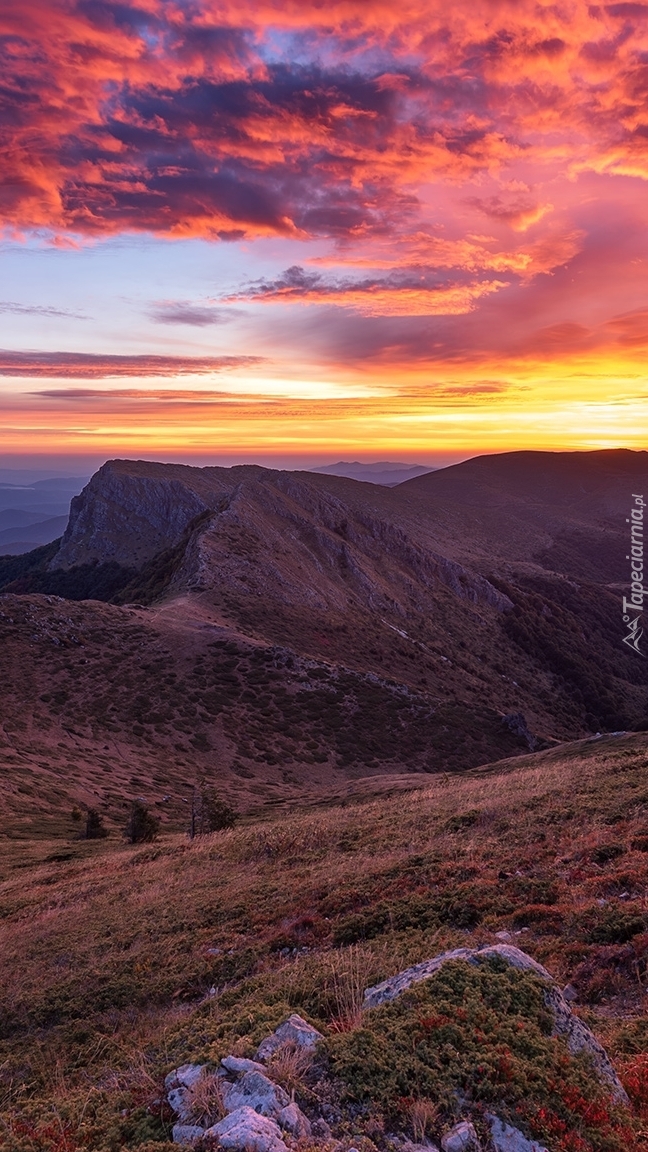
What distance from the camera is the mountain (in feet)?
142

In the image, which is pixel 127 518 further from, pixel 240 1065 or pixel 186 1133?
pixel 186 1133

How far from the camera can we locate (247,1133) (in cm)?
393

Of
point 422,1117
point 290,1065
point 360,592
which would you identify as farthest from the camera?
point 360,592

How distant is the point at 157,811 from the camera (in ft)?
107

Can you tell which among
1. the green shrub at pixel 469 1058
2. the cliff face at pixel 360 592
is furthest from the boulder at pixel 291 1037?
Result: the cliff face at pixel 360 592

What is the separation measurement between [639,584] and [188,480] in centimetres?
11841

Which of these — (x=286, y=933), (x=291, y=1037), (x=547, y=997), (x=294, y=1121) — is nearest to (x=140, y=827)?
(x=286, y=933)

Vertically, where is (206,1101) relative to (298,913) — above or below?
above

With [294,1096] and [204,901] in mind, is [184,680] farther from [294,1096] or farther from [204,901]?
[294,1096]

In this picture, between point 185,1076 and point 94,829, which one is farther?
point 94,829

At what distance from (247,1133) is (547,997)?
3145 mm

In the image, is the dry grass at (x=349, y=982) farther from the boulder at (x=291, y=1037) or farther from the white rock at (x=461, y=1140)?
the white rock at (x=461, y=1140)

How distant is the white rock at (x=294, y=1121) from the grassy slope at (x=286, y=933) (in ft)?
3.51

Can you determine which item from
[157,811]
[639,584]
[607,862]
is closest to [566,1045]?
[607,862]
